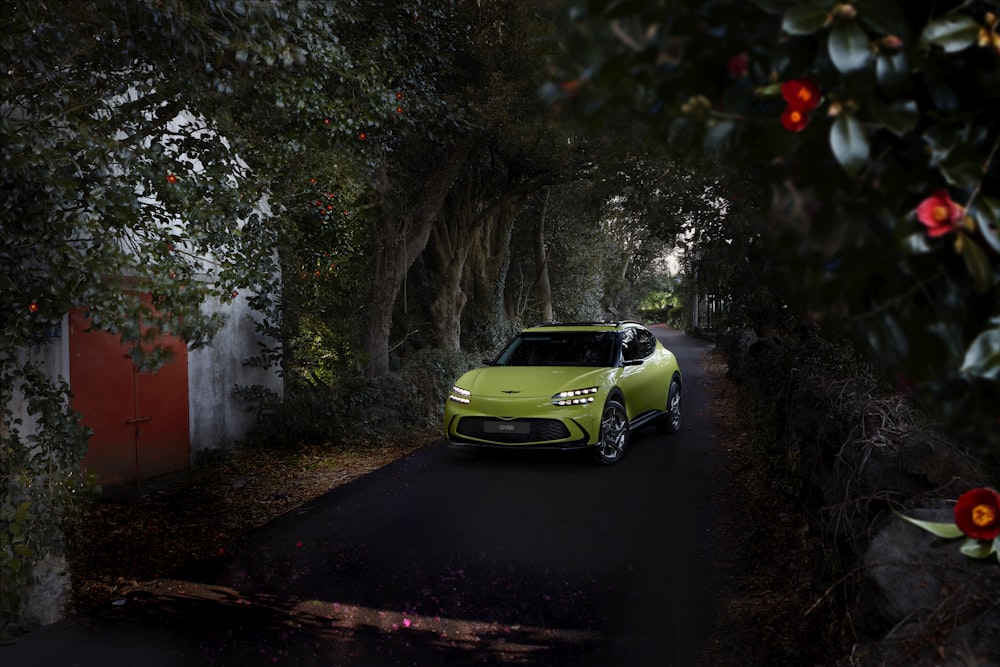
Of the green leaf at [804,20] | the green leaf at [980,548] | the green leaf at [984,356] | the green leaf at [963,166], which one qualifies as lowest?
the green leaf at [980,548]

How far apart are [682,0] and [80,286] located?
4.53 m

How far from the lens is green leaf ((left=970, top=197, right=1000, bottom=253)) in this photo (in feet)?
3.64

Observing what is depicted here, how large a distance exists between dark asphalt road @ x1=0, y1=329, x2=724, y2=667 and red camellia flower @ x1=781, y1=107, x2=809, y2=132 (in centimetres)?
390

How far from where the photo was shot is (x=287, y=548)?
681 centimetres

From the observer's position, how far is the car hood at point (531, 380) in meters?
9.61

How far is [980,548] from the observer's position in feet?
5.36

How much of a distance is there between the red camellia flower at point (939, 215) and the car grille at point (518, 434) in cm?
832

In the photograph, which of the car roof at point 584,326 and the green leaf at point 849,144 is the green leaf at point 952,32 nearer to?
the green leaf at point 849,144

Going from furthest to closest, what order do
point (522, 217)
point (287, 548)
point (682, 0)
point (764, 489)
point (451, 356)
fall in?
1. point (522, 217)
2. point (451, 356)
3. point (764, 489)
4. point (287, 548)
5. point (682, 0)

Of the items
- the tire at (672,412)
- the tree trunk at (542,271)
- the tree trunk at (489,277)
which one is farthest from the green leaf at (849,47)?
the tree trunk at (542,271)

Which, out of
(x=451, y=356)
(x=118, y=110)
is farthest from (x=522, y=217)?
(x=118, y=110)

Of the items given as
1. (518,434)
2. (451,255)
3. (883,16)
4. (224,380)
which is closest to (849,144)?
(883,16)

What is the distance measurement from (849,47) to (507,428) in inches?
339

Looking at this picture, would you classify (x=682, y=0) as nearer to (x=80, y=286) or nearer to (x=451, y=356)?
(x=80, y=286)
